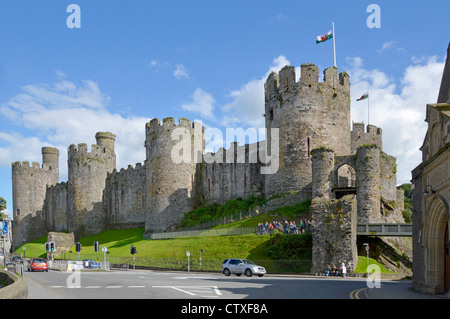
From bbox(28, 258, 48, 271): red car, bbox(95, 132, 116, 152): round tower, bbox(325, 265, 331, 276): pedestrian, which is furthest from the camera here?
bbox(95, 132, 116, 152): round tower

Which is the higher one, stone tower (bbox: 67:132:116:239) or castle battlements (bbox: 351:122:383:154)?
castle battlements (bbox: 351:122:383:154)

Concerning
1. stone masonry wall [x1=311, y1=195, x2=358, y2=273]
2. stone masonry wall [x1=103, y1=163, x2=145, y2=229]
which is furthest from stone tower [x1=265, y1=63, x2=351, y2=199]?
stone masonry wall [x1=103, y1=163, x2=145, y2=229]

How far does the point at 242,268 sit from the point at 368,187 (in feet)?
49.2

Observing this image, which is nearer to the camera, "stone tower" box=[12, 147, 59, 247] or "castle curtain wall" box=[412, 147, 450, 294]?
"castle curtain wall" box=[412, 147, 450, 294]

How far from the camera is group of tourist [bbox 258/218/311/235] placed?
42.2m

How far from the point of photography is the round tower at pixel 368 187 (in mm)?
43203

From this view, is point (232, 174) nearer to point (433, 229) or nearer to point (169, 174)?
point (169, 174)

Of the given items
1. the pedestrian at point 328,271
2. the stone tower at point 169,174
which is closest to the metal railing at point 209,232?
the stone tower at point 169,174

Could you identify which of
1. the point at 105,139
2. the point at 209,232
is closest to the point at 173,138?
the point at 209,232

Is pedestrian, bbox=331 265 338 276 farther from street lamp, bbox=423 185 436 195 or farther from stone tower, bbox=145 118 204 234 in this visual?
stone tower, bbox=145 118 204 234

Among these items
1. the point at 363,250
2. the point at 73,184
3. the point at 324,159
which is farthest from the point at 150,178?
the point at 363,250

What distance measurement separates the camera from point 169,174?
61562mm

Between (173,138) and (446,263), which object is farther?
(173,138)

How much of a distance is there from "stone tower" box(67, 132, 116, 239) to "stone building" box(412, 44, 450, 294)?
58.9 meters
